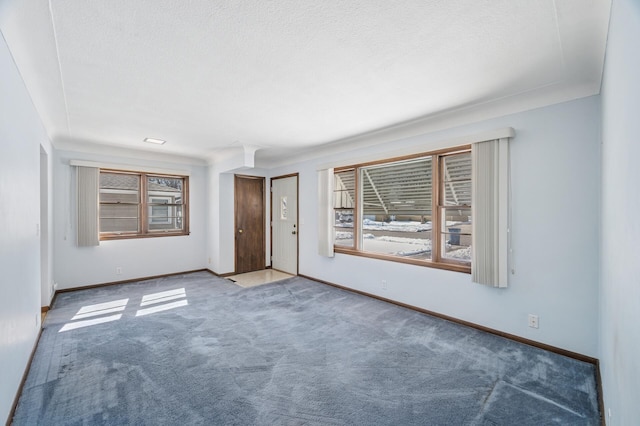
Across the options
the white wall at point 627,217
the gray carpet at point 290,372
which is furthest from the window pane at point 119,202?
the white wall at point 627,217

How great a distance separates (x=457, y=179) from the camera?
3.46 m

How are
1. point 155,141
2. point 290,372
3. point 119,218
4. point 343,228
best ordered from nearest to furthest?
1. point 290,372
2. point 155,141
3. point 343,228
4. point 119,218

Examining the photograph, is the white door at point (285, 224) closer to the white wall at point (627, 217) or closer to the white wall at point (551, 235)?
the white wall at point (551, 235)

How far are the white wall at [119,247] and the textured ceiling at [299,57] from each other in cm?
168

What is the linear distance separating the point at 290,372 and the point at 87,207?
4583 mm

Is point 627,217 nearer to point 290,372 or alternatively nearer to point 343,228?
point 290,372

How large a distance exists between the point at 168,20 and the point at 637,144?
7.59 ft

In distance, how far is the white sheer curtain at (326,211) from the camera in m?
4.93

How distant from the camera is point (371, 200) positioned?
466cm

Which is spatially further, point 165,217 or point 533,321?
point 165,217

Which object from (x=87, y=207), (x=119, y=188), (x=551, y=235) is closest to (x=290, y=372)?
(x=551, y=235)

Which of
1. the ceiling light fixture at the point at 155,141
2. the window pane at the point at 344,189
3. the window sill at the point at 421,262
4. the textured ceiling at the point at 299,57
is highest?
the textured ceiling at the point at 299,57

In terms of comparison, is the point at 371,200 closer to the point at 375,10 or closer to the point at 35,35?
the point at 375,10

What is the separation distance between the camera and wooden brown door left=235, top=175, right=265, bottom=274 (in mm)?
6023
